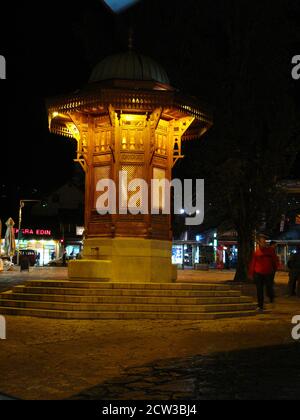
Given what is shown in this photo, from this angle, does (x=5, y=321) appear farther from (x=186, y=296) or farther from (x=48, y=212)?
(x=48, y=212)

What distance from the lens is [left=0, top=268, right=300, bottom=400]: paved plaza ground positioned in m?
5.73

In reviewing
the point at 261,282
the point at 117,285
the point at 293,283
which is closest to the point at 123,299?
the point at 117,285

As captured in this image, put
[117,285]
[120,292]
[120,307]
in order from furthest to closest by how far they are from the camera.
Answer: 1. [117,285]
2. [120,292]
3. [120,307]

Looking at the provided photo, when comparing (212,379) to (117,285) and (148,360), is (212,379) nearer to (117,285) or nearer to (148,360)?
(148,360)

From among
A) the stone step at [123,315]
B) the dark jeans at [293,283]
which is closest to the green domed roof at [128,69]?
the stone step at [123,315]

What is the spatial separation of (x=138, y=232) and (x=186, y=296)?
8.68 ft

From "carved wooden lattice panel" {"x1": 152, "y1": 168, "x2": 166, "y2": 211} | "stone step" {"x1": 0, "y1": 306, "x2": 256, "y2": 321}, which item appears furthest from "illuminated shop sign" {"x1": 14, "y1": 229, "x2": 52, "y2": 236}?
"stone step" {"x1": 0, "y1": 306, "x2": 256, "y2": 321}

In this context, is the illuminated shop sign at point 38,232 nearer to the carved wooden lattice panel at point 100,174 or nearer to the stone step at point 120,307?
the carved wooden lattice panel at point 100,174

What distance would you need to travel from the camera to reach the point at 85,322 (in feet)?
37.6

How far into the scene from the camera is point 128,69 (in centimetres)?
1568

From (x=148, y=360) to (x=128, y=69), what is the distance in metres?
10.1

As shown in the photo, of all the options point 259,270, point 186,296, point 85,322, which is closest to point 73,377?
point 85,322

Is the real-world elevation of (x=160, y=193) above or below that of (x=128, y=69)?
below

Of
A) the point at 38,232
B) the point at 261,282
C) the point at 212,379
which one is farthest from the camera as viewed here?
the point at 38,232
